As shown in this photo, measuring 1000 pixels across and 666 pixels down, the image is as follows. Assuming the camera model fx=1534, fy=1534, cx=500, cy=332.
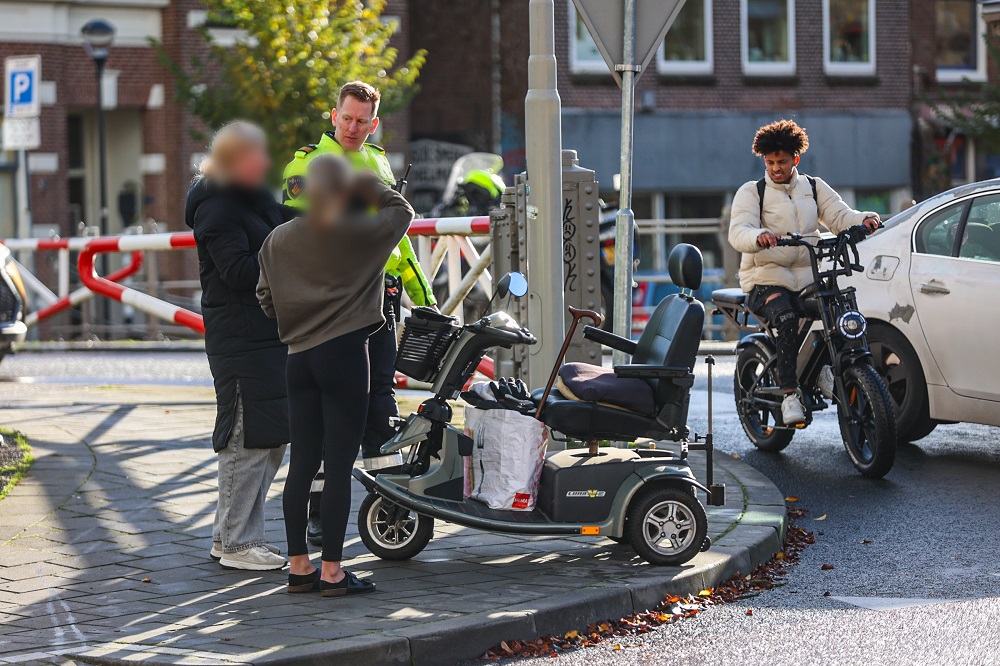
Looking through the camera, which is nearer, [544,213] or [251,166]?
[251,166]

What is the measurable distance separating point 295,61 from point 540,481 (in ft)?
57.9

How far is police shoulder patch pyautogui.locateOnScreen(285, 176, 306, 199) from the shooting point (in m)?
6.29

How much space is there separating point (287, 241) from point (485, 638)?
1591 mm

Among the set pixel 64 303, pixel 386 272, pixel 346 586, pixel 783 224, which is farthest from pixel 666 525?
pixel 64 303

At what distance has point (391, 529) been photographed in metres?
6.31

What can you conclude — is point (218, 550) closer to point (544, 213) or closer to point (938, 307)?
point (544, 213)

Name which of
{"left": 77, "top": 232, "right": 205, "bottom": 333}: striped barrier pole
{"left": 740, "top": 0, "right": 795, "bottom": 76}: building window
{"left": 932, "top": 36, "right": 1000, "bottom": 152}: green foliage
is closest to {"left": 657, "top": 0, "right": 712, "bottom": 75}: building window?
{"left": 740, "top": 0, "right": 795, "bottom": 76}: building window

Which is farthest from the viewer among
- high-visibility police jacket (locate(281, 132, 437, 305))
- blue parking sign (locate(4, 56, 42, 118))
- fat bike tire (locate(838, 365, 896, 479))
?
blue parking sign (locate(4, 56, 42, 118))

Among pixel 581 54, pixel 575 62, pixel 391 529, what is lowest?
pixel 391 529

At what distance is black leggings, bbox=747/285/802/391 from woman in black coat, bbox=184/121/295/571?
3.60 metres

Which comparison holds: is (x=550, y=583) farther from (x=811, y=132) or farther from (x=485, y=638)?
(x=811, y=132)

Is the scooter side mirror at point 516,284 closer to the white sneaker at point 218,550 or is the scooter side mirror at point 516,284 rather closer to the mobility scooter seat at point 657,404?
the mobility scooter seat at point 657,404

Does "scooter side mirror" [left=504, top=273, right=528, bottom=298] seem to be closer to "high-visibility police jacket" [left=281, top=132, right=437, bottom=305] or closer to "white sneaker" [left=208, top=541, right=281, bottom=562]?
"high-visibility police jacket" [left=281, top=132, right=437, bottom=305]

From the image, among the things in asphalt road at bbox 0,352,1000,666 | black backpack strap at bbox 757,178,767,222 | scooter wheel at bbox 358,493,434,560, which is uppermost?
black backpack strap at bbox 757,178,767,222
